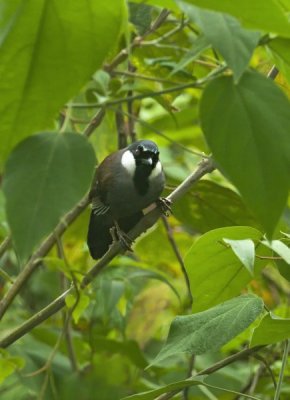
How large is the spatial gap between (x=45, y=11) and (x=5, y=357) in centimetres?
104

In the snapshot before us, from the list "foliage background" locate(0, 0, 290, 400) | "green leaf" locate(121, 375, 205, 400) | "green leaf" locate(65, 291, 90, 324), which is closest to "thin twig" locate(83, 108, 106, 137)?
"foliage background" locate(0, 0, 290, 400)

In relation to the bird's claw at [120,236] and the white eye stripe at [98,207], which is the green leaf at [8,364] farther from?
the white eye stripe at [98,207]

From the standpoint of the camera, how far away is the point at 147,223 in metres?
1.71

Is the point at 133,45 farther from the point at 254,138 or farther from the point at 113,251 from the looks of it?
the point at 254,138

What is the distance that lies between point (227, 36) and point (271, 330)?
0.57m

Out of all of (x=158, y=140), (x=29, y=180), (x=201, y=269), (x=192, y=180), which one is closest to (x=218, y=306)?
(x=201, y=269)

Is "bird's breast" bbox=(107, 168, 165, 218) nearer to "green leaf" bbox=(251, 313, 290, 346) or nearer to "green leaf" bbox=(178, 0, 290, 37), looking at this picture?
"green leaf" bbox=(251, 313, 290, 346)

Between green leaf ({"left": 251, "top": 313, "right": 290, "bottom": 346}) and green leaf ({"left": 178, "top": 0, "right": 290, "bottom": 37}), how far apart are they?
536mm

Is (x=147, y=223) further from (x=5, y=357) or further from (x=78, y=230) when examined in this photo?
(x=78, y=230)

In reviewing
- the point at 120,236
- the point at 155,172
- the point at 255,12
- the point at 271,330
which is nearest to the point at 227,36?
the point at 255,12

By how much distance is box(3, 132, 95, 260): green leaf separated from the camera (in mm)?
835

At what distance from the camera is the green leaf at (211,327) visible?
4.51ft

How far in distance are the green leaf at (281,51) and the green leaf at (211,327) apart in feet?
1.47

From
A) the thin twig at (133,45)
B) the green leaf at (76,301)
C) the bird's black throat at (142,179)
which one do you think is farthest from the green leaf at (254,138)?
the bird's black throat at (142,179)
